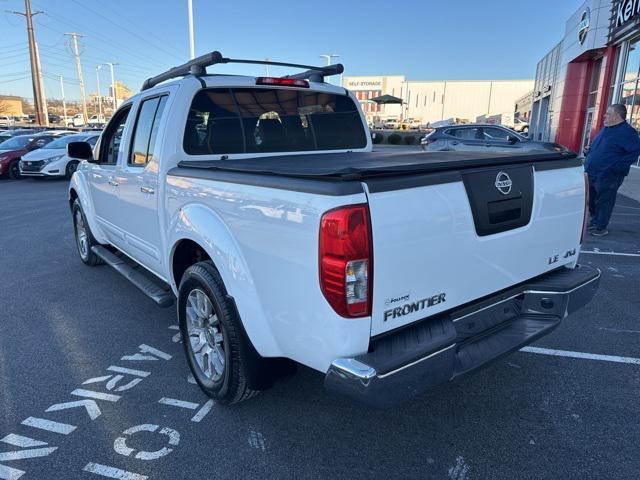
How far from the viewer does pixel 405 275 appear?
208 cm

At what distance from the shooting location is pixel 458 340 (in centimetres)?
238

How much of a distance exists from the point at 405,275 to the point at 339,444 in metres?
1.13

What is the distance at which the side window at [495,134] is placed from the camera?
15258 mm

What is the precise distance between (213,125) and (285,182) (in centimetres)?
164

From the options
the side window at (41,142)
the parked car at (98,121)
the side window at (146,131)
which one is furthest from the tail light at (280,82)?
the parked car at (98,121)

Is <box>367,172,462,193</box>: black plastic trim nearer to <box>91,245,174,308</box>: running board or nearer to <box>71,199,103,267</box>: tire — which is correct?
<box>91,245,174,308</box>: running board

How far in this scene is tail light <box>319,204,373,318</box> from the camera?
190 cm

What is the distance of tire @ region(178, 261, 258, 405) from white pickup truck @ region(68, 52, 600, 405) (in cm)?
1

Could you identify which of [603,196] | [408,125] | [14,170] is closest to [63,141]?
[14,170]

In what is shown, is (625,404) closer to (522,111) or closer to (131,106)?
(131,106)

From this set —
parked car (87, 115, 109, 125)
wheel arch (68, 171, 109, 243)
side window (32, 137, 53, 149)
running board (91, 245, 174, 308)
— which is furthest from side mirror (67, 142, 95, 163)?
parked car (87, 115, 109, 125)

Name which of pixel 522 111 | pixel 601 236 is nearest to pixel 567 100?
pixel 601 236

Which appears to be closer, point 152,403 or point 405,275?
point 405,275

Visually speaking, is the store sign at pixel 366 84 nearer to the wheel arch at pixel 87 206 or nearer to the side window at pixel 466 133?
the side window at pixel 466 133
